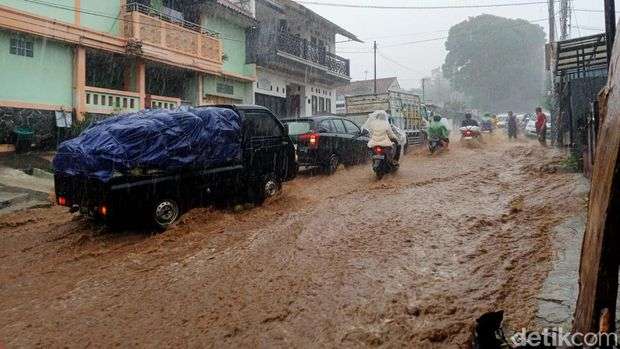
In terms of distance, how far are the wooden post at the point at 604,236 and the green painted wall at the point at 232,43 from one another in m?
16.7

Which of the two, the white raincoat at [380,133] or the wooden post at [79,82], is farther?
the wooden post at [79,82]

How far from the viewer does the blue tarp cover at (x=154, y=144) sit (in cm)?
543

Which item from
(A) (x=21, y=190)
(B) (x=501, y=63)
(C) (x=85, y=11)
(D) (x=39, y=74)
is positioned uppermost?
(B) (x=501, y=63)

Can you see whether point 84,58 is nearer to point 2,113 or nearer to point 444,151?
point 2,113

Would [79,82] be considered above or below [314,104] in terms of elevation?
below

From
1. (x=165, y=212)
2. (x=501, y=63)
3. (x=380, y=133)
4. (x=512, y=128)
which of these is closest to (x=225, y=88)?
(x=380, y=133)

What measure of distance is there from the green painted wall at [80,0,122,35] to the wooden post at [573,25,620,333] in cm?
1319

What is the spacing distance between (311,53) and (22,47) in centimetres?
1376

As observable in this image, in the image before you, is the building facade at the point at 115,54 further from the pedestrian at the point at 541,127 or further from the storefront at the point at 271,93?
the pedestrian at the point at 541,127

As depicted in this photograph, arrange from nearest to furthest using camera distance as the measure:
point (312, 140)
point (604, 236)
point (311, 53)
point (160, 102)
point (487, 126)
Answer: point (604, 236) → point (312, 140) → point (160, 102) → point (311, 53) → point (487, 126)

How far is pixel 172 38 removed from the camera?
46.2 ft

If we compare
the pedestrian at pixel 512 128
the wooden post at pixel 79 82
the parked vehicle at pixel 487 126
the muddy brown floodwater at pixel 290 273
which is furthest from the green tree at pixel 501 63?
the wooden post at pixel 79 82

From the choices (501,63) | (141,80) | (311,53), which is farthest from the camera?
(501,63)

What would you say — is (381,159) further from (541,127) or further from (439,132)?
(541,127)
